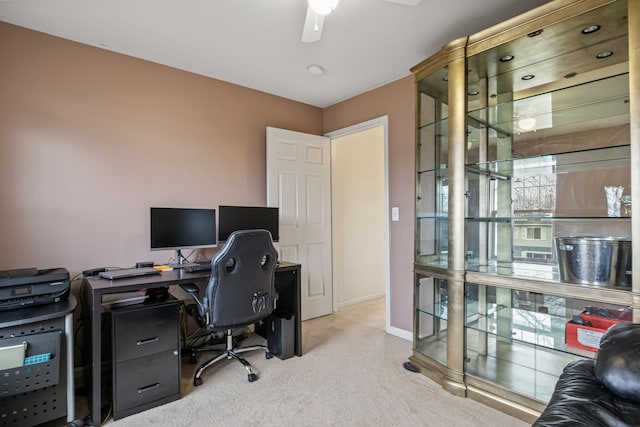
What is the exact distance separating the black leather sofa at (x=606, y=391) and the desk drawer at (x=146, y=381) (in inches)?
80.1

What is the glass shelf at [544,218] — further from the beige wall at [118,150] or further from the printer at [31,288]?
the printer at [31,288]

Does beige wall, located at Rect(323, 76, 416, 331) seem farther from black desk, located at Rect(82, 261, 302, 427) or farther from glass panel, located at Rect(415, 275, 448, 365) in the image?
black desk, located at Rect(82, 261, 302, 427)

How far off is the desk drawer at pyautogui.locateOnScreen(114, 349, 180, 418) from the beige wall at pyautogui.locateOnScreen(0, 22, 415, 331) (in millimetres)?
960

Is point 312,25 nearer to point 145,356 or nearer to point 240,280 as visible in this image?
point 240,280

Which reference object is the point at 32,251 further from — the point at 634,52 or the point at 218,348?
the point at 634,52

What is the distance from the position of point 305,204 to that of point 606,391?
2.98m

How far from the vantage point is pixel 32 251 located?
7.55ft

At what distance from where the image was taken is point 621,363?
103cm

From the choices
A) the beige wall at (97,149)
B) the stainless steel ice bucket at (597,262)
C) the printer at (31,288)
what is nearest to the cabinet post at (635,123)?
the stainless steel ice bucket at (597,262)

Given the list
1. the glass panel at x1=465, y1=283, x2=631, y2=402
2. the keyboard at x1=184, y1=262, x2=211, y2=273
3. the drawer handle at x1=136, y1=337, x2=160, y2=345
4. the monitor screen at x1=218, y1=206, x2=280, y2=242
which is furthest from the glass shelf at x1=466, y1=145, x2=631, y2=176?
the drawer handle at x1=136, y1=337, x2=160, y2=345

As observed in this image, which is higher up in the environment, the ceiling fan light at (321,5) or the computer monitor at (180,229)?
the ceiling fan light at (321,5)

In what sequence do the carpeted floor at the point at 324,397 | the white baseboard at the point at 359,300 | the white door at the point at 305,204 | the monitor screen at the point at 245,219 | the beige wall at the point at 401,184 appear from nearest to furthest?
1. the carpeted floor at the point at 324,397
2. the monitor screen at the point at 245,219
3. the beige wall at the point at 401,184
4. the white door at the point at 305,204
5. the white baseboard at the point at 359,300

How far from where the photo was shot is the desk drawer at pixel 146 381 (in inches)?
76.6

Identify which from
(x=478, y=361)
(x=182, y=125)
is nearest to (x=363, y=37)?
(x=182, y=125)
